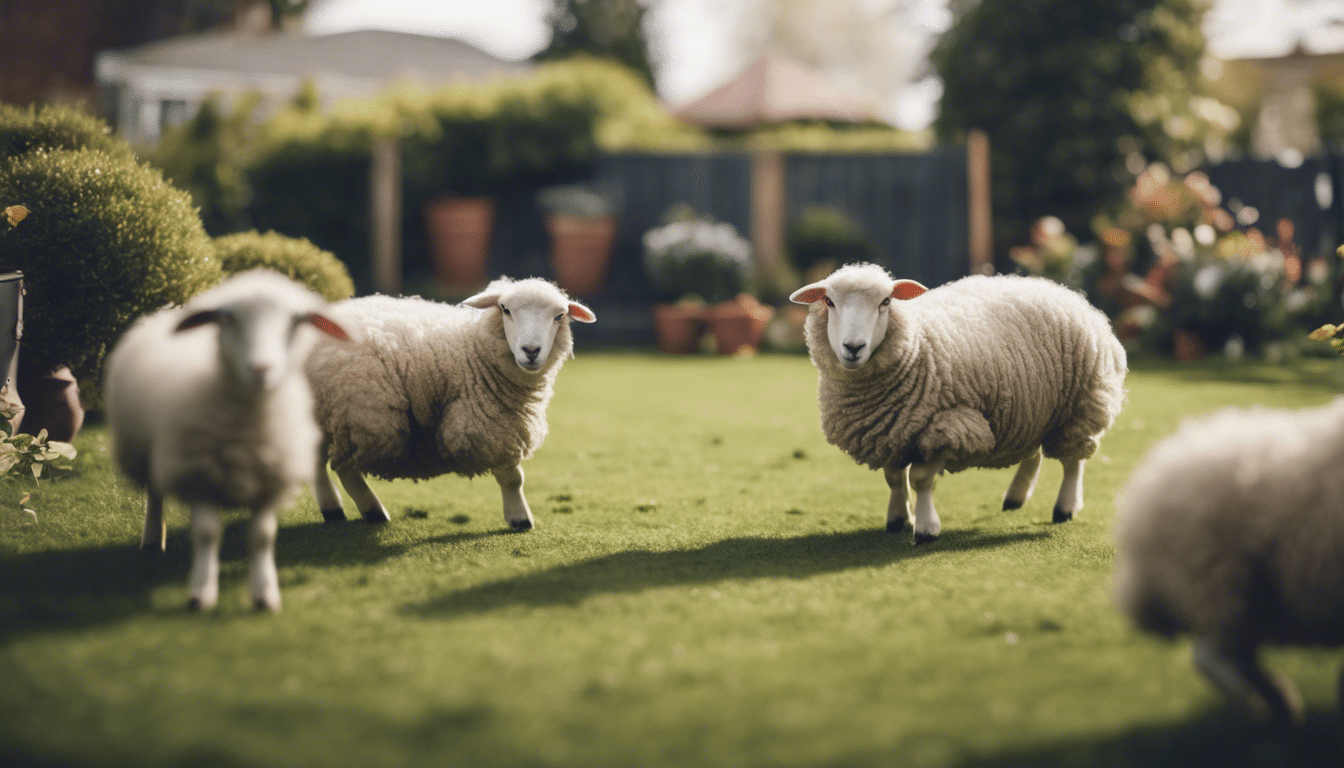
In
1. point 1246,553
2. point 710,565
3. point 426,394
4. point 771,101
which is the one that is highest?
point 771,101

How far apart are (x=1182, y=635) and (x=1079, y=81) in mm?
12219

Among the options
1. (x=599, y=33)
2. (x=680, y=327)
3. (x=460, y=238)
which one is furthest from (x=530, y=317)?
(x=599, y=33)

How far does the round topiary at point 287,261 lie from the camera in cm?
598

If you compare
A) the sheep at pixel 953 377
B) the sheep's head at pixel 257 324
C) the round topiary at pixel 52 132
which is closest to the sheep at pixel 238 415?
the sheep's head at pixel 257 324

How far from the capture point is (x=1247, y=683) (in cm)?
240

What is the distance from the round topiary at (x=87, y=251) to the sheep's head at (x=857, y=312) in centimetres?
325

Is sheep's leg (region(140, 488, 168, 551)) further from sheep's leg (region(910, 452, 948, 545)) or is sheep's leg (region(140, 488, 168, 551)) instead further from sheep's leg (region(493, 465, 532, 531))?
sheep's leg (region(910, 452, 948, 545))

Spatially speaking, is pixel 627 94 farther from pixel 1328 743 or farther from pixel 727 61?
pixel 727 61

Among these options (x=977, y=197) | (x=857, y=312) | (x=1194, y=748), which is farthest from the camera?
(x=977, y=197)

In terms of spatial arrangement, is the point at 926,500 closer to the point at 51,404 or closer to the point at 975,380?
the point at 975,380

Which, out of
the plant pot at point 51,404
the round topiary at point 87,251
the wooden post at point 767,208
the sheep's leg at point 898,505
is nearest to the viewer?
the sheep's leg at point 898,505

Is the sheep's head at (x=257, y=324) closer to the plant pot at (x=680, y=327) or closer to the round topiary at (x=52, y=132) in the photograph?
the round topiary at (x=52, y=132)

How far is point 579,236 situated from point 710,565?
9.28 metres

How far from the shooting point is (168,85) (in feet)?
63.3
